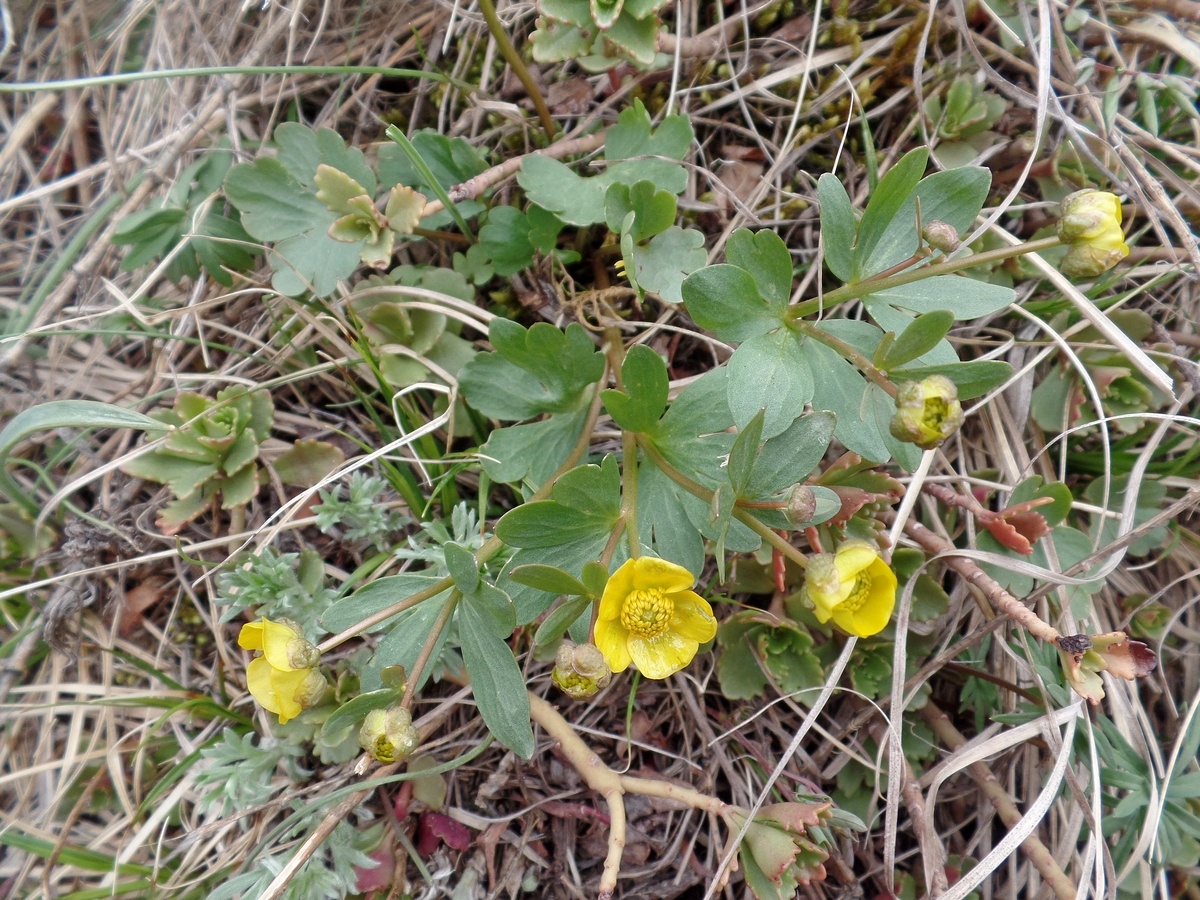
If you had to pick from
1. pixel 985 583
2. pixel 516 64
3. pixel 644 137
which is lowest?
pixel 985 583

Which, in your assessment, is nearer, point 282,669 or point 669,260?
point 282,669

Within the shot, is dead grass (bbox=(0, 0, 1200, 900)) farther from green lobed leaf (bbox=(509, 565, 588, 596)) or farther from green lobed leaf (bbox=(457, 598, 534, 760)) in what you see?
green lobed leaf (bbox=(509, 565, 588, 596))

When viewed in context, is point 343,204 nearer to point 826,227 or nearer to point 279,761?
point 826,227

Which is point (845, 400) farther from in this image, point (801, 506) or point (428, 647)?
point (428, 647)

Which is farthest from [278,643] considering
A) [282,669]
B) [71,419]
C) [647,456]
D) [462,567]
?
[647,456]

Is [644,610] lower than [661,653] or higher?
higher

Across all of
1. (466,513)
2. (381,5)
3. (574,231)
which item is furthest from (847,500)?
(381,5)

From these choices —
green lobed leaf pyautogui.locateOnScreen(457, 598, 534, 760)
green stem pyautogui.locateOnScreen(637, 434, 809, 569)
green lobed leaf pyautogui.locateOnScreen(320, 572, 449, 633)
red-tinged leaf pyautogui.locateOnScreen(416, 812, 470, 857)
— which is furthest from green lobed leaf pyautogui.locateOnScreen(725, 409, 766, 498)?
red-tinged leaf pyautogui.locateOnScreen(416, 812, 470, 857)
